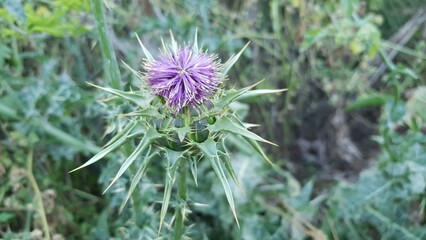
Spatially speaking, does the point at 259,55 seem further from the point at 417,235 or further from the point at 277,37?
the point at 417,235

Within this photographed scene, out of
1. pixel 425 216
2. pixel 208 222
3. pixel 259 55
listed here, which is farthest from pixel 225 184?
pixel 259 55

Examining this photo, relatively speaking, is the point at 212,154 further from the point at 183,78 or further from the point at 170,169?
the point at 183,78

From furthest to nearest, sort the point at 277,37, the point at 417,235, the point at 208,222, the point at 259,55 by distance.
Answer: the point at 259,55
the point at 277,37
the point at 208,222
the point at 417,235

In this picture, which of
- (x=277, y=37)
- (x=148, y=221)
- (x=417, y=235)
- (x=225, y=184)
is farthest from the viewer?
(x=277, y=37)

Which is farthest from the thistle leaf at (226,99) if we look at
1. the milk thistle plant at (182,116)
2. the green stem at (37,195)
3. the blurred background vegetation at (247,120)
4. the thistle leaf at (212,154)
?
the green stem at (37,195)

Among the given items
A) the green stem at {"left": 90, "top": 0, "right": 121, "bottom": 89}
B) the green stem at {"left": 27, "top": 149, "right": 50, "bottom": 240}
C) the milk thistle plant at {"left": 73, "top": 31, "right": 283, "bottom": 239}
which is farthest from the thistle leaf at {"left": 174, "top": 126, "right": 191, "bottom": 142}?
the green stem at {"left": 27, "top": 149, "right": 50, "bottom": 240}

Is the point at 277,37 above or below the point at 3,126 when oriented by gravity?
above

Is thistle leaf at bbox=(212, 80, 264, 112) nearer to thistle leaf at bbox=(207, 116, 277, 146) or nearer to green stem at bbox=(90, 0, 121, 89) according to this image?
thistle leaf at bbox=(207, 116, 277, 146)
